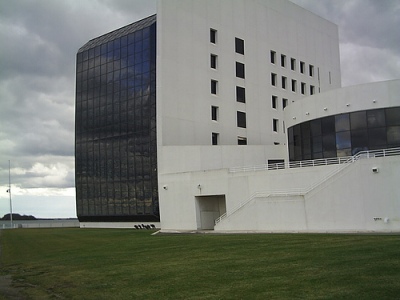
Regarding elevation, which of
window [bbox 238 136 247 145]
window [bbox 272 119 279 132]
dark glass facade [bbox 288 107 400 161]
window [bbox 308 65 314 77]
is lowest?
dark glass facade [bbox 288 107 400 161]

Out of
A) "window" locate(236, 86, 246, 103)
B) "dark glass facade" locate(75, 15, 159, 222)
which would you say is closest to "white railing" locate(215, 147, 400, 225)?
"window" locate(236, 86, 246, 103)

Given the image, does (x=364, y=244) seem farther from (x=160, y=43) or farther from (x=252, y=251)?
(x=160, y=43)

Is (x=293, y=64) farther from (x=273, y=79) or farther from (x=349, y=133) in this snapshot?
(x=349, y=133)

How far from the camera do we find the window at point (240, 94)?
60.0m

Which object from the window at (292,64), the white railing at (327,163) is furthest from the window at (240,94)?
the white railing at (327,163)

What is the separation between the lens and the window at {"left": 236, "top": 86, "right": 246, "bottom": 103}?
60.0 meters

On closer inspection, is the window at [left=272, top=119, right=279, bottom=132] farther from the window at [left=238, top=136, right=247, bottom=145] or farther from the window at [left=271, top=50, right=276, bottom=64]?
the window at [left=271, top=50, right=276, bottom=64]

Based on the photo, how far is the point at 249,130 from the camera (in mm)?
60500

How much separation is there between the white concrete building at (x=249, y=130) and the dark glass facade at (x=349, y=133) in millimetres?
84

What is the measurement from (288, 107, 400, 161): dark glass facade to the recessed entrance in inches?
340

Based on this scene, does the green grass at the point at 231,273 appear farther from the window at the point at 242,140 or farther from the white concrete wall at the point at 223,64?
the window at the point at 242,140

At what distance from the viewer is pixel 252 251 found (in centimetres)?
2075

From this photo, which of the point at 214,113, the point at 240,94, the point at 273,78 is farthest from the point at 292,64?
the point at 214,113

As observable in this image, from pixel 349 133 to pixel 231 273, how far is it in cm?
2609
